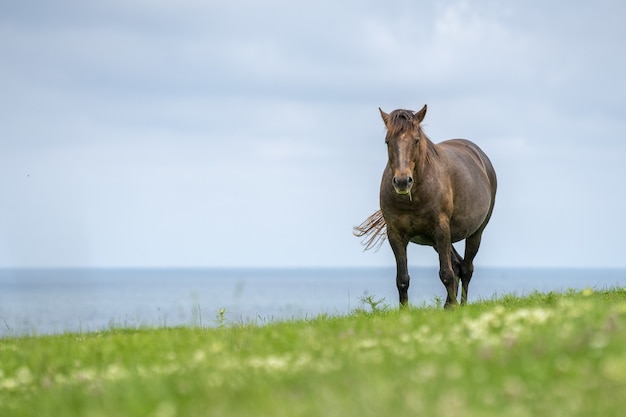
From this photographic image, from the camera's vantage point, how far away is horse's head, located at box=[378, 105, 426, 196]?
13.9 m

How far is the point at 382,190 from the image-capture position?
1550 cm

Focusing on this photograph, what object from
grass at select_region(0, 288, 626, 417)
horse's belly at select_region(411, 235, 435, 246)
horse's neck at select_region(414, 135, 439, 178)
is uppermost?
horse's neck at select_region(414, 135, 439, 178)

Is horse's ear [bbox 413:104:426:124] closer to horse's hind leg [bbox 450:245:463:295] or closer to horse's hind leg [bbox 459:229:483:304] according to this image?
horse's hind leg [bbox 450:245:463:295]

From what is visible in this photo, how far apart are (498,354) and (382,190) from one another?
8.55 metres

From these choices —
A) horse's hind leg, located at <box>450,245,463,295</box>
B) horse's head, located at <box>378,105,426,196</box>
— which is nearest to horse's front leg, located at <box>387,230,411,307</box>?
horse's head, located at <box>378,105,426,196</box>

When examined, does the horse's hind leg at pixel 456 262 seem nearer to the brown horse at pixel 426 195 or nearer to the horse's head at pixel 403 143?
the brown horse at pixel 426 195

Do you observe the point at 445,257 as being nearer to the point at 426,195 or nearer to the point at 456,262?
the point at 426,195

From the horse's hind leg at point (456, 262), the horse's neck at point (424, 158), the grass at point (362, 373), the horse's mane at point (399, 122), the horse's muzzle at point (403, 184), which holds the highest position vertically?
the horse's mane at point (399, 122)

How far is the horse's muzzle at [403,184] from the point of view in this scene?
45.3ft

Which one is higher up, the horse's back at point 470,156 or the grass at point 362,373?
the horse's back at point 470,156

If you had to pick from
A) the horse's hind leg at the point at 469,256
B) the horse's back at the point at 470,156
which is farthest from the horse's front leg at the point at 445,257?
the horse's hind leg at the point at 469,256

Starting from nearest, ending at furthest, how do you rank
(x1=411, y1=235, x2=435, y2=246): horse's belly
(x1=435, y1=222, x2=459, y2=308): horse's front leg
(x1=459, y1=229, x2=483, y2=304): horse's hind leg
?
1. (x1=435, y1=222, x2=459, y2=308): horse's front leg
2. (x1=411, y1=235, x2=435, y2=246): horse's belly
3. (x1=459, y1=229, x2=483, y2=304): horse's hind leg

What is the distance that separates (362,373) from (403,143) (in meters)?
7.78

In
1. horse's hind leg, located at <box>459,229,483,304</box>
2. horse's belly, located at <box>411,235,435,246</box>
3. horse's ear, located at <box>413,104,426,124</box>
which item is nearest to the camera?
horse's ear, located at <box>413,104,426,124</box>
